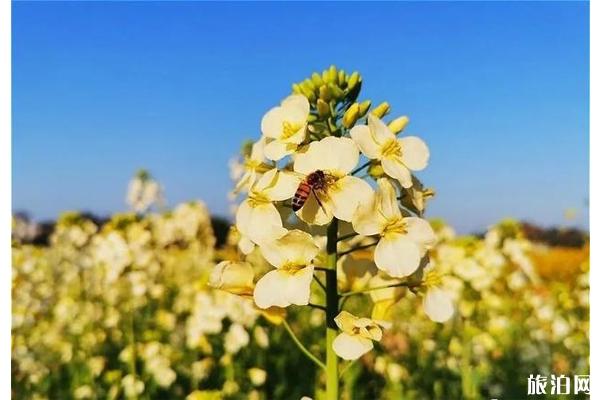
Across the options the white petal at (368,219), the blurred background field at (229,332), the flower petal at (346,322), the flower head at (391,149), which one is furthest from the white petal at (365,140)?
the blurred background field at (229,332)

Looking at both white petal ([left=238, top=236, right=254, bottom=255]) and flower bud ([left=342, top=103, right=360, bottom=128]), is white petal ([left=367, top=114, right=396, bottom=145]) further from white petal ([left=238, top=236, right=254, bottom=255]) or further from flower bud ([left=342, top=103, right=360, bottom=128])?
white petal ([left=238, top=236, right=254, bottom=255])

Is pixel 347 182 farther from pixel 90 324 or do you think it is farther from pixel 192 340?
pixel 90 324

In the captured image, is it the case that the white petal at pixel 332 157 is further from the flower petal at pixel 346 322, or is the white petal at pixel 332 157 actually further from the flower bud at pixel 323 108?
the flower petal at pixel 346 322

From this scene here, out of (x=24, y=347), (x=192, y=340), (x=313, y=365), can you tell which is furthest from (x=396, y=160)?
(x=313, y=365)

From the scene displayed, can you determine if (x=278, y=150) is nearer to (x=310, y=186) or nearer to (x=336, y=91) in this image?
(x=310, y=186)

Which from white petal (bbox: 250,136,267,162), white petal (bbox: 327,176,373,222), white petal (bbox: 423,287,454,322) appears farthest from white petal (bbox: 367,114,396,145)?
white petal (bbox: 423,287,454,322)
